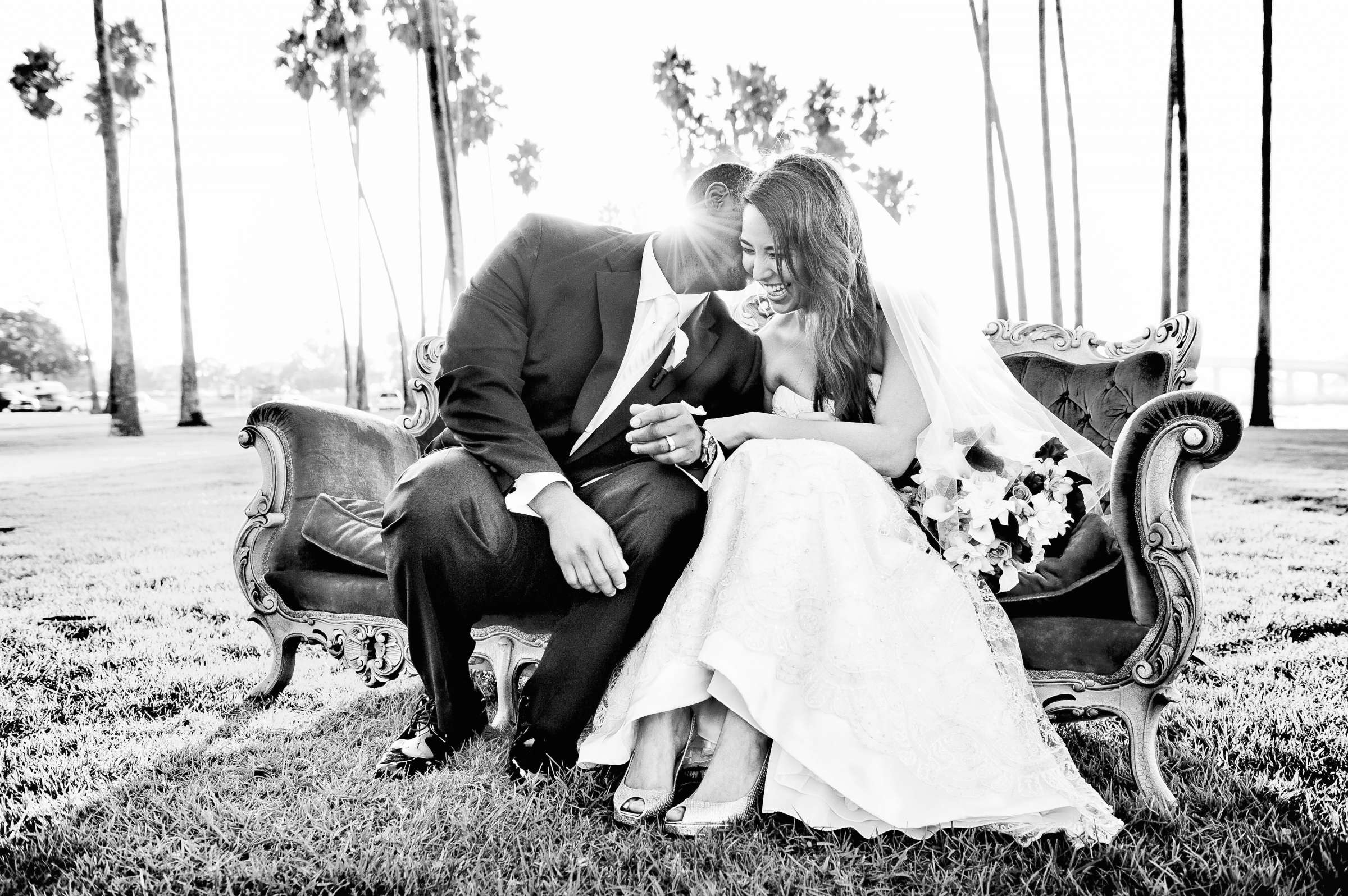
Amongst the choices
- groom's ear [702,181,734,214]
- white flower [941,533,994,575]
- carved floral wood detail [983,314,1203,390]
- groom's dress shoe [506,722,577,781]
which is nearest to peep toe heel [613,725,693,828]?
groom's dress shoe [506,722,577,781]

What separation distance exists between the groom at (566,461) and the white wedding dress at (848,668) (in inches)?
5.5

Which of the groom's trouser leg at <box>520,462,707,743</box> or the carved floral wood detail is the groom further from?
the carved floral wood detail

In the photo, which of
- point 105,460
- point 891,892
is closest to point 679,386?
point 891,892

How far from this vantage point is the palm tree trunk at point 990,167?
13.5 meters

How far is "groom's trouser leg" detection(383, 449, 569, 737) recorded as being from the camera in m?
2.10

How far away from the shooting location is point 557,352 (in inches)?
97.3

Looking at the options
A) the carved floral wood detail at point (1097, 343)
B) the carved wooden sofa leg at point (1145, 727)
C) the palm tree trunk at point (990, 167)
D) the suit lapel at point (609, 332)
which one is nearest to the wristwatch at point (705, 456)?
the suit lapel at point (609, 332)

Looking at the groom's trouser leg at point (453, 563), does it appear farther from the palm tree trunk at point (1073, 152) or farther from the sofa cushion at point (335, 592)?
the palm tree trunk at point (1073, 152)

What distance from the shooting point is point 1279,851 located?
6.06 ft

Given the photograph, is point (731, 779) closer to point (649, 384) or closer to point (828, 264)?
point (649, 384)

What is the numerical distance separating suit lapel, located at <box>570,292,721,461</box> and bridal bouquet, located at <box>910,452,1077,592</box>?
2.54 ft

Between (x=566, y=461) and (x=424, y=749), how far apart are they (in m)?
0.88

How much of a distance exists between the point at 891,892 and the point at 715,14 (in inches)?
467

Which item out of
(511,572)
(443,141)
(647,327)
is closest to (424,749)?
(511,572)
